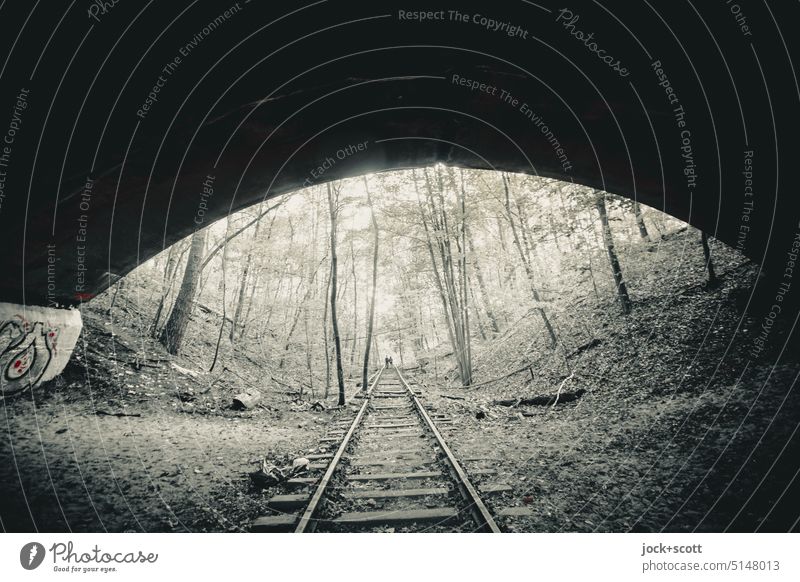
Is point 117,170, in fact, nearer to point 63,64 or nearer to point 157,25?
point 63,64

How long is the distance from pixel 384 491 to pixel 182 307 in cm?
1019

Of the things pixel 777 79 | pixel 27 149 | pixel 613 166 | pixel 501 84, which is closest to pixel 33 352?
pixel 27 149

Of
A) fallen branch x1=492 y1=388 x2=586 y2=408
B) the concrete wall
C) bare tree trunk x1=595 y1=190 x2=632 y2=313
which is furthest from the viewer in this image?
bare tree trunk x1=595 y1=190 x2=632 y2=313

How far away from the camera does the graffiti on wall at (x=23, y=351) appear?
12.5 ft

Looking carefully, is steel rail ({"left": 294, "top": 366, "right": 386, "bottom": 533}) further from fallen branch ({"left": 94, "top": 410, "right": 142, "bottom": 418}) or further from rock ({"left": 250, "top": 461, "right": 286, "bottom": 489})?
fallen branch ({"left": 94, "top": 410, "right": 142, "bottom": 418})
